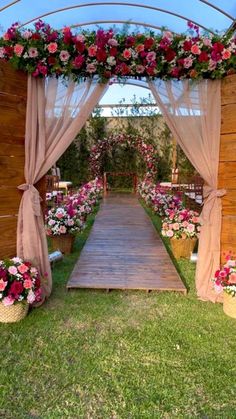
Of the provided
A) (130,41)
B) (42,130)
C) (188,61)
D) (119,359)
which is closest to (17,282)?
(119,359)

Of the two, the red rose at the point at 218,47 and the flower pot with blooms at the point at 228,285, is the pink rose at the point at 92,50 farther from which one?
the flower pot with blooms at the point at 228,285

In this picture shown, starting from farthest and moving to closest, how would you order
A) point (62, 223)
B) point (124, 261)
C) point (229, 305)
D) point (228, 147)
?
point (62, 223) < point (124, 261) < point (228, 147) < point (229, 305)

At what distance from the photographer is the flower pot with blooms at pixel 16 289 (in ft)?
8.83

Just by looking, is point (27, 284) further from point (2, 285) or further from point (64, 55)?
point (64, 55)

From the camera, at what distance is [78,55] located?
9.54ft

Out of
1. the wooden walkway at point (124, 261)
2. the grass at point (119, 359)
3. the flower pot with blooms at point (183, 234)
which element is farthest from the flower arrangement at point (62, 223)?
the grass at point (119, 359)

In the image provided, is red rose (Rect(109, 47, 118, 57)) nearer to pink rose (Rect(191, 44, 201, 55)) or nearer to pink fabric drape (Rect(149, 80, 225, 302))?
pink fabric drape (Rect(149, 80, 225, 302))

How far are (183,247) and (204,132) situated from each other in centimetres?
189

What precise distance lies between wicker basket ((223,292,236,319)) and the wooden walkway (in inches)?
21.0

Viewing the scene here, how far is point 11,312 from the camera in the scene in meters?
2.77

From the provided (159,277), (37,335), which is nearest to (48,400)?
(37,335)

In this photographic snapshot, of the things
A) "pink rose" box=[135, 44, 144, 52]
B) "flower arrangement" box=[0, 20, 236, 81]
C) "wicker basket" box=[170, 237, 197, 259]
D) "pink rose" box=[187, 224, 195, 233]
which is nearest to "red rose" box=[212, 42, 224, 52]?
"flower arrangement" box=[0, 20, 236, 81]

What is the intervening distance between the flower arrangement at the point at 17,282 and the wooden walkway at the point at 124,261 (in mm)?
677

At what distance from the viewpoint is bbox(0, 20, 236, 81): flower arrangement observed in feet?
9.39
